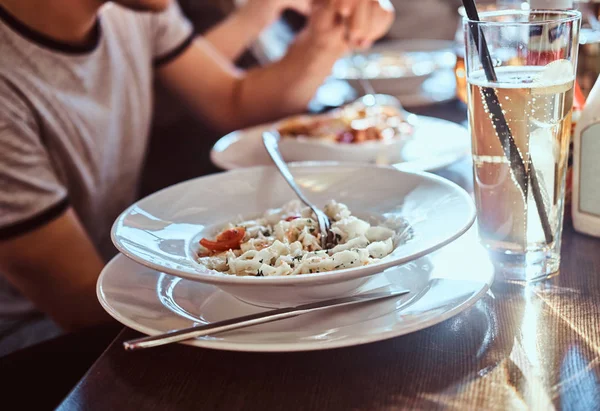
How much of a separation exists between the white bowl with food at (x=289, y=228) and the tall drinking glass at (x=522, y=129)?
62 millimetres

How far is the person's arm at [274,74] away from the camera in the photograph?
5.84ft

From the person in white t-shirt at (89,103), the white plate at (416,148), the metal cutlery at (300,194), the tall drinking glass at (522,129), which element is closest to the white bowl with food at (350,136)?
the white plate at (416,148)

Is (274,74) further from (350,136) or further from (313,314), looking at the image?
(313,314)

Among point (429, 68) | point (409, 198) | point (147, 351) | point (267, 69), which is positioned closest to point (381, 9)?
point (429, 68)

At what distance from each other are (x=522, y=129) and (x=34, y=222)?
A: 3.04 feet

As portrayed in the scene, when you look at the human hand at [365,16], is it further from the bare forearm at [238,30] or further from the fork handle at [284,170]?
the fork handle at [284,170]

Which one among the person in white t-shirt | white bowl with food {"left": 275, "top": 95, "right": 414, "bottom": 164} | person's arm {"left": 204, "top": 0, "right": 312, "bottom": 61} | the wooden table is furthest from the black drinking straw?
person's arm {"left": 204, "top": 0, "right": 312, "bottom": 61}

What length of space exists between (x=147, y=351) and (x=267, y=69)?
4.81 ft

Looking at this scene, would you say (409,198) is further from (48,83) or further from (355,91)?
(355,91)

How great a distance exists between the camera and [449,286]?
691mm

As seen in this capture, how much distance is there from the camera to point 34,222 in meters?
1.26

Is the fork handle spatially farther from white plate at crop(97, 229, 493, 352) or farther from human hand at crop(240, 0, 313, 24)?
human hand at crop(240, 0, 313, 24)

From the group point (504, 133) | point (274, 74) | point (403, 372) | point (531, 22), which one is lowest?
point (274, 74)

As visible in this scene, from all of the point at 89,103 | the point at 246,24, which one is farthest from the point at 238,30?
the point at 89,103
